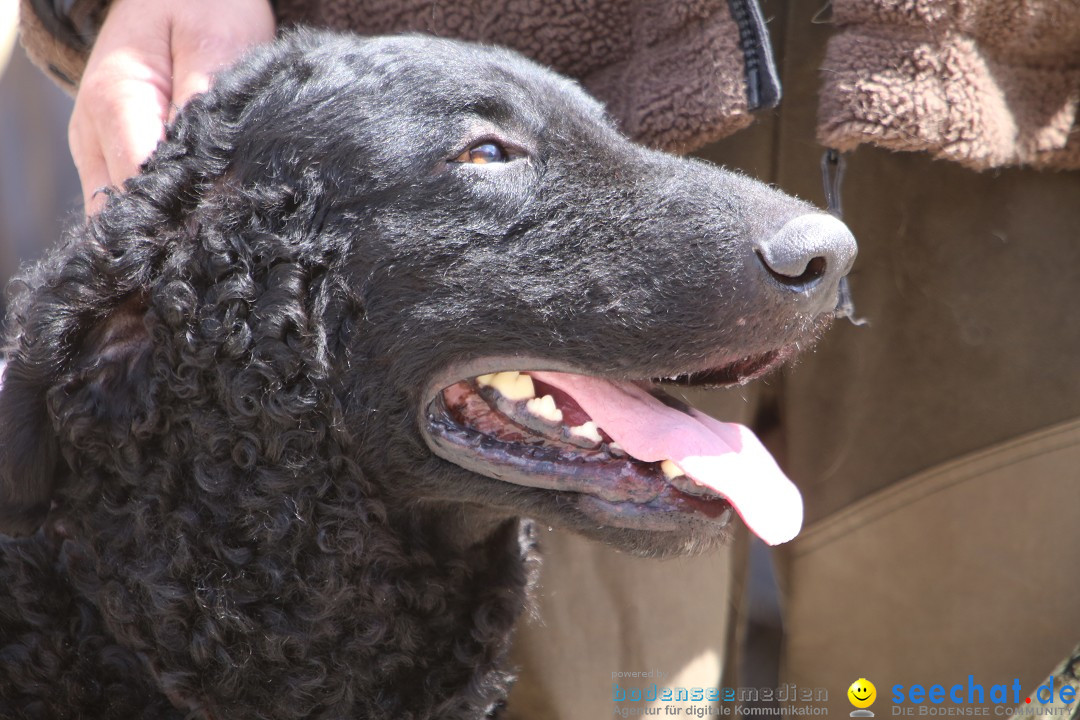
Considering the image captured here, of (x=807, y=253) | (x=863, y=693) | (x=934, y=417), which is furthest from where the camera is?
(x=863, y=693)

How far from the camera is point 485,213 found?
169cm

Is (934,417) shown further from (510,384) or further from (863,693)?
(510,384)

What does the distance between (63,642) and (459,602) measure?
70cm

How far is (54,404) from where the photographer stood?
5.46ft

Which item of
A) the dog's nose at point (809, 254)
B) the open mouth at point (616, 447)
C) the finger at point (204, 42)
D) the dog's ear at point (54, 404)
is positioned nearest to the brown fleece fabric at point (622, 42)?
the finger at point (204, 42)

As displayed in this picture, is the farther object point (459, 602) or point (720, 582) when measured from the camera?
point (720, 582)

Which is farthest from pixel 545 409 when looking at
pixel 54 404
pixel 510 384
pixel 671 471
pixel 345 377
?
pixel 54 404

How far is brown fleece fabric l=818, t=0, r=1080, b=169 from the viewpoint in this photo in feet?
6.55

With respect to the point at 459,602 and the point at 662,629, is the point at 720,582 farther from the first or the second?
the point at 459,602

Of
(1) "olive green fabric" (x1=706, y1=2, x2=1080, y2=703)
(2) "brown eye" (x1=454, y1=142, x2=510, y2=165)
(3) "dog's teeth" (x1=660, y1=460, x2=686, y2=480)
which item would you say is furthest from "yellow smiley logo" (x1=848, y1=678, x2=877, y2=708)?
(2) "brown eye" (x1=454, y1=142, x2=510, y2=165)

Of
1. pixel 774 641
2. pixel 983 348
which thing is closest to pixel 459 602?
pixel 983 348

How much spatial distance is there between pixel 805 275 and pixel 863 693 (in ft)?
5.21

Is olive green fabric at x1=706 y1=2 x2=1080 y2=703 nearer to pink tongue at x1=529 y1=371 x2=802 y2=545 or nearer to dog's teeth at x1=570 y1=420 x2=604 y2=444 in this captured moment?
pink tongue at x1=529 y1=371 x2=802 y2=545

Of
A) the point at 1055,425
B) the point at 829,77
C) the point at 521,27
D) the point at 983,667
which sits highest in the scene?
the point at 521,27
